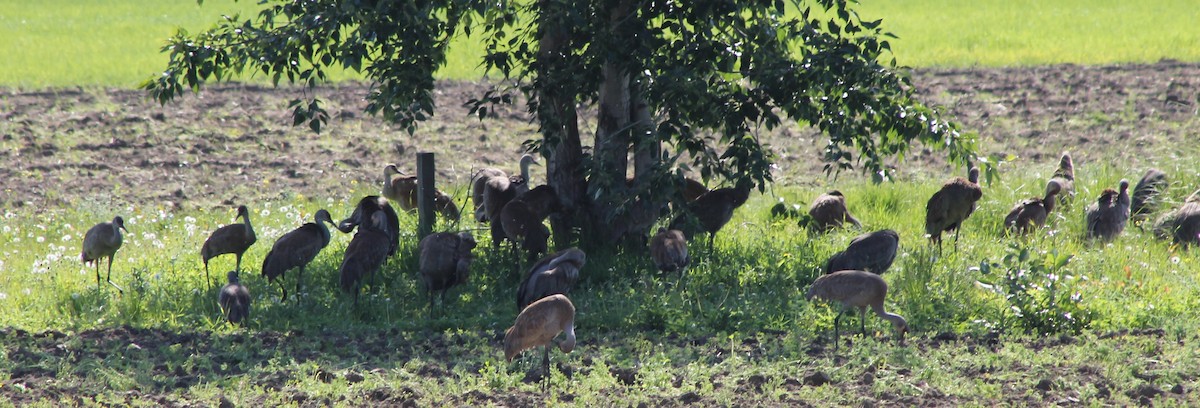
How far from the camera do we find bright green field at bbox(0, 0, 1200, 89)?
908 inches

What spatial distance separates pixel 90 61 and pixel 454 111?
28.4ft

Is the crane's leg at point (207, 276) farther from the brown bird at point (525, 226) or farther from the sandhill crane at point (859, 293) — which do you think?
the sandhill crane at point (859, 293)

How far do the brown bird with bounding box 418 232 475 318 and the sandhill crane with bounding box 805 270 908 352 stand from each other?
2739 mm

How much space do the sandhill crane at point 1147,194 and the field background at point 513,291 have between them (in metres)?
0.23

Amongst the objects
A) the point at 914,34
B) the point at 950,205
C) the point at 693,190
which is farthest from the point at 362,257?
the point at 914,34

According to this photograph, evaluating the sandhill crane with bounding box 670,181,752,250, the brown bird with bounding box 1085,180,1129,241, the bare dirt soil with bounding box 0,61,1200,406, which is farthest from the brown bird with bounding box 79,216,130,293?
the brown bird with bounding box 1085,180,1129,241

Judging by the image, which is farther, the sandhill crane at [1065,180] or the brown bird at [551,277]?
the sandhill crane at [1065,180]

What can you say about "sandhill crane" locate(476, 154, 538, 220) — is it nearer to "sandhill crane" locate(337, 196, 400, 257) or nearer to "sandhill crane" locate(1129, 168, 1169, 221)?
"sandhill crane" locate(337, 196, 400, 257)

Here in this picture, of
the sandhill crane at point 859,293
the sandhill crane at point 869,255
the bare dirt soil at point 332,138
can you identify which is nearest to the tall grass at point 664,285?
the sandhill crane at point 869,255

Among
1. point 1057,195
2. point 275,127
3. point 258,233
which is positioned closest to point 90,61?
point 275,127

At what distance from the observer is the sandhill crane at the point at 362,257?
9.34 m

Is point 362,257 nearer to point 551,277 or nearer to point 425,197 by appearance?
point 551,277

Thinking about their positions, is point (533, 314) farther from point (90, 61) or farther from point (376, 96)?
point (90, 61)

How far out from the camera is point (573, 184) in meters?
10.8
